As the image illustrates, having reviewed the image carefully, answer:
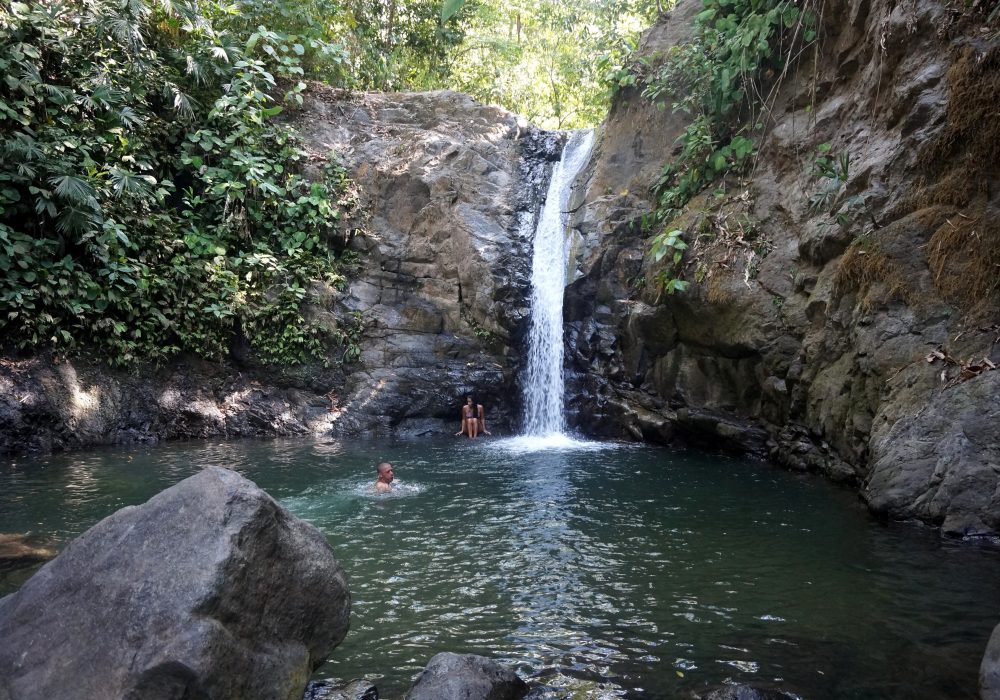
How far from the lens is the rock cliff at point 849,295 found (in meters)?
7.50

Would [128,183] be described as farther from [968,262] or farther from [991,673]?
[991,673]

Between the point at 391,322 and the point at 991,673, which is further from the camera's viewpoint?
the point at 391,322

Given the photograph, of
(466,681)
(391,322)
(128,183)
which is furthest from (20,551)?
(391,322)

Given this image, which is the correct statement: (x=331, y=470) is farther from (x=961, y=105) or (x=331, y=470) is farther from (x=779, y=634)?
(x=961, y=105)

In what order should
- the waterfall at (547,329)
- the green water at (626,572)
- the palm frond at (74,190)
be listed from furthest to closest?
the waterfall at (547,329)
the palm frond at (74,190)
the green water at (626,572)

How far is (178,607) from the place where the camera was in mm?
3127

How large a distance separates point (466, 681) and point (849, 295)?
25.9ft

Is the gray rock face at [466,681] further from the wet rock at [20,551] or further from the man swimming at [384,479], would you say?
the man swimming at [384,479]

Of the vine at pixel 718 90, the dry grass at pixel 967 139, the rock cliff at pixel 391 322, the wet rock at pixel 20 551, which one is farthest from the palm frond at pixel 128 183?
the dry grass at pixel 967 139

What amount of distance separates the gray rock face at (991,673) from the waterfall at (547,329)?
11.0 metres

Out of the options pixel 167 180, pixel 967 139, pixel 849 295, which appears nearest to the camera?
pixel 967 139

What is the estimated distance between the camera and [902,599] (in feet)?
18.0

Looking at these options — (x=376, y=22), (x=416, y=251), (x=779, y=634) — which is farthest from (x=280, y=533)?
(x=376, y=22)

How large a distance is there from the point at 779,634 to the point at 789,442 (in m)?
6.27
